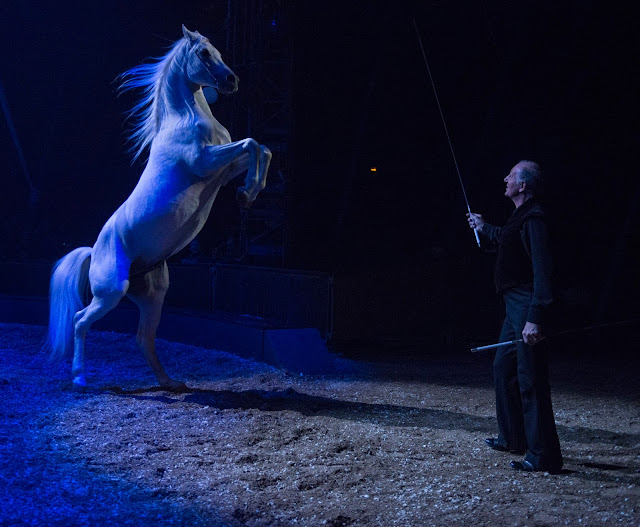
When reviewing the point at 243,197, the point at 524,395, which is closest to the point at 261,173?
the point at 243,197

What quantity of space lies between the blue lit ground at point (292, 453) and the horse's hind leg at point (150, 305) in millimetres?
164

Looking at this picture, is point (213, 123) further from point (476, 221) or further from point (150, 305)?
point (476, 221)

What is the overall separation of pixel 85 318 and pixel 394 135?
24.6ft

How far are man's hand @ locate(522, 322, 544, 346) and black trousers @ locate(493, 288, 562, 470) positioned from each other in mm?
161

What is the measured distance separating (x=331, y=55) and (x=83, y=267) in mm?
6634

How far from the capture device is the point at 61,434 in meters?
4.14

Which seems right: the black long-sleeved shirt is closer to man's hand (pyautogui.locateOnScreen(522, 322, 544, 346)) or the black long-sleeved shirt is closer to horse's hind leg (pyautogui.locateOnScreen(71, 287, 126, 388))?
man's hand (pyautogui.locateOnScreen(522, 322, 544, 346))

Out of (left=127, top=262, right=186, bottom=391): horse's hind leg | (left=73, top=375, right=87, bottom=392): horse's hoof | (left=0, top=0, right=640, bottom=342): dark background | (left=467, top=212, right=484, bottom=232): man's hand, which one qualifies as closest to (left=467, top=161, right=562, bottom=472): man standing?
(left=467, top=212, right=484, bottom=232): man's hand

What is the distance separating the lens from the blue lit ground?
2.87m

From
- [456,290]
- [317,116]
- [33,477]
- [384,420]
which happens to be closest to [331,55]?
[317,116]

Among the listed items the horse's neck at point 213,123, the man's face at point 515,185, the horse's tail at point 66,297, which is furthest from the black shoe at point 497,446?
the horse's tail at point 66,297

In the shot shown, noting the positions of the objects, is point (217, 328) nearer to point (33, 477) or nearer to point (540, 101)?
point (33, 477)

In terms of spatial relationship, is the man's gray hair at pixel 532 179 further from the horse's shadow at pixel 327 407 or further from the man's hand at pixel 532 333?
the horse's shadow at pixel 327 407

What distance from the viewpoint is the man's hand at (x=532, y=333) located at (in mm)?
3391
